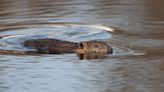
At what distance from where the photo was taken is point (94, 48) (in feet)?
27.0

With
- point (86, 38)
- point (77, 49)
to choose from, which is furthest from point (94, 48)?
point (86, 38)

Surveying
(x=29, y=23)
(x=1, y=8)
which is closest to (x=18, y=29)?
(x=29, y=23)

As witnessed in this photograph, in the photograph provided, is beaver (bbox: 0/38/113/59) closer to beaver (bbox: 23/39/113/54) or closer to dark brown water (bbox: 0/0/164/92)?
beaver (bbox: 23/39/113/54)

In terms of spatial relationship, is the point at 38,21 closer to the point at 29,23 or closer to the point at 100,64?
the point at 29,23

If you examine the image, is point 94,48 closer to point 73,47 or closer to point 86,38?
point 73,47

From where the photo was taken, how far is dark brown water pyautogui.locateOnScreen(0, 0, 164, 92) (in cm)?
687

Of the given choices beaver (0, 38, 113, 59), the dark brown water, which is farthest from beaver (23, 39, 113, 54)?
the dark brown water

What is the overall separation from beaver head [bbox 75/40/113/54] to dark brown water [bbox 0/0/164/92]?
5.4 inches

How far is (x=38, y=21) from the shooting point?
10.9 m

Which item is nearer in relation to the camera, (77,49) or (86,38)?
(77,49)

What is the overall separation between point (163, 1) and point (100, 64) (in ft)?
17.5

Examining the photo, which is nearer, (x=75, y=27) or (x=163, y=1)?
(x=75, y=27)

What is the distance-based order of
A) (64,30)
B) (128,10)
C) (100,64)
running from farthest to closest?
1. (128,10)
2. (64,30)
3. (100,64)

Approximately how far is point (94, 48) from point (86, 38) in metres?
1.31
